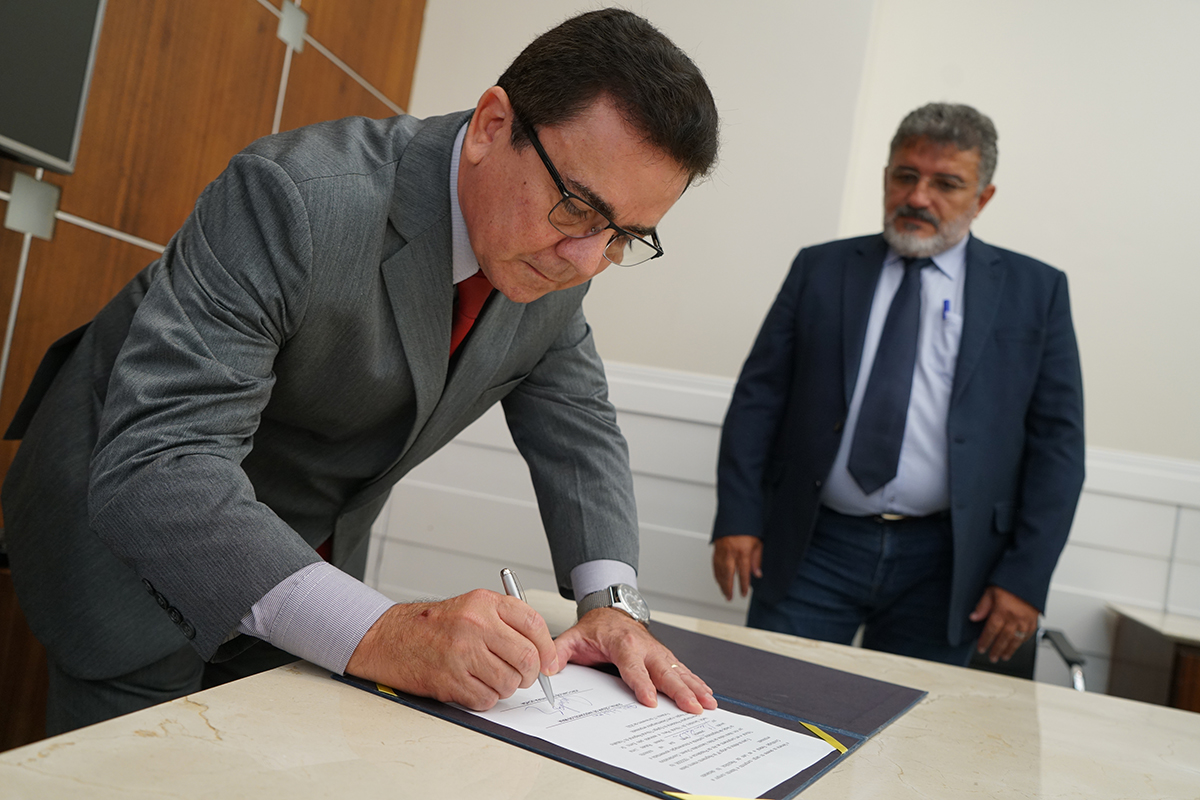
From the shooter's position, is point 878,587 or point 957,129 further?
point 957,129

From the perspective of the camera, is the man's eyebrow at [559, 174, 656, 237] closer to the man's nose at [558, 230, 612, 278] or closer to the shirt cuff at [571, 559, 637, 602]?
the man's nose at [558, 230, 612, 278]

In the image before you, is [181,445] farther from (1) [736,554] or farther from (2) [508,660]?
(1) [736,554]

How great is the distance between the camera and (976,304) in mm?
2400

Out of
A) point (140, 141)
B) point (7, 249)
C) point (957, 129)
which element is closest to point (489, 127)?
point (7, 249)

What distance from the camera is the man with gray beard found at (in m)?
2.28

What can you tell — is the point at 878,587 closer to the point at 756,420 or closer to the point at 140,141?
the point at 756,420

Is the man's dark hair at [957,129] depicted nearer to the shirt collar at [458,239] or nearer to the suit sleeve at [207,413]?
the shirt collar at [458,239]

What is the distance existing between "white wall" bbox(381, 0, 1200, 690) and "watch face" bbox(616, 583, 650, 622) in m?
1.80

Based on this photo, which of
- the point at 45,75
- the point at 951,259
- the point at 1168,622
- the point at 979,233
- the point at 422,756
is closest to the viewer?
the point at 422,756

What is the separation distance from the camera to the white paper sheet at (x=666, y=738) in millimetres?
786

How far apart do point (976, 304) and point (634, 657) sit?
1.72 meters

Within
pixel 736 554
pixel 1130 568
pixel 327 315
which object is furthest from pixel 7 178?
pixel 1130 568

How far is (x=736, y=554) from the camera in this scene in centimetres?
241

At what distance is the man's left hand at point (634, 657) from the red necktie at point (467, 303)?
372 mm
